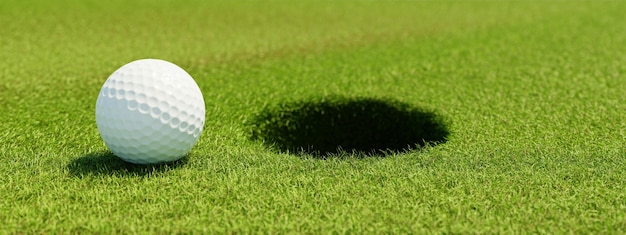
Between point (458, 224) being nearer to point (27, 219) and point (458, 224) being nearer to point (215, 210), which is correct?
point (215, 210)

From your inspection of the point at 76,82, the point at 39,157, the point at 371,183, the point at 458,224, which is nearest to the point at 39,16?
the point at 76,82

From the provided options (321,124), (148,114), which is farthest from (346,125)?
(148,114)

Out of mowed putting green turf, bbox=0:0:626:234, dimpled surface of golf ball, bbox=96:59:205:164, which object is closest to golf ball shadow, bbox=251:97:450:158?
mowed putting green turf, bbox=0:0:626:234

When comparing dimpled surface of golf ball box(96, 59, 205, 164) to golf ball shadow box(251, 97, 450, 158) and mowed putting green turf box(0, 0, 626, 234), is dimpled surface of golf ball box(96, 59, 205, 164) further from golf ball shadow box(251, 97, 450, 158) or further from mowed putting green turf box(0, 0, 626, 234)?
golf ball shadow box(251, 97, 450, 158)

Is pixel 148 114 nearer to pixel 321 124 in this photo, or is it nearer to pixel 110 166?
pixel 110 166

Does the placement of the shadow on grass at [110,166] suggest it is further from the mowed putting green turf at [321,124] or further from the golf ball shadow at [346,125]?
the golf ball shadow at [346,125]

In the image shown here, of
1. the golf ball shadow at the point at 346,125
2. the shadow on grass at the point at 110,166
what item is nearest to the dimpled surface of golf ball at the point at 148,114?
the shadow on grass at the point at 110,166
